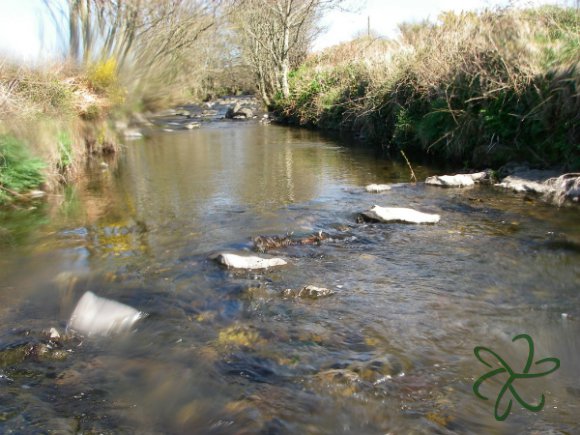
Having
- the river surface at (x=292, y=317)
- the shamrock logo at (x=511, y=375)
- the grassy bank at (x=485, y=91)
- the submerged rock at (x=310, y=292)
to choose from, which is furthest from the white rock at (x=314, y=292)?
the grassy bank at (x=485, y=91)

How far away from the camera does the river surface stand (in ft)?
10.1

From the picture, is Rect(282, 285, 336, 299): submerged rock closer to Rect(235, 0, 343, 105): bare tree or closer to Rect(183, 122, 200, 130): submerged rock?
Rect(183, 122, 200, 130): submerged rock

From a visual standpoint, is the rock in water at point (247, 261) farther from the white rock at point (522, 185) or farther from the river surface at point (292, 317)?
the white rock at point (522, 185)

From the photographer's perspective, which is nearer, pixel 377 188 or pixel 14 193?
pixel 14 193

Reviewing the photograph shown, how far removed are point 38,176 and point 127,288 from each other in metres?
4.50

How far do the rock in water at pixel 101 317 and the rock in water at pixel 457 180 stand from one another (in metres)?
6.39

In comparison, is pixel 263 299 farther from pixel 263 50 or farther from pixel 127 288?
pixel 263 50

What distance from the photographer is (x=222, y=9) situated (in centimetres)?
1355

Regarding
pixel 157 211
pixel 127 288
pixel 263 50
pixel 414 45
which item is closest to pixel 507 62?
pixel 414 45

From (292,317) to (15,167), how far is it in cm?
574

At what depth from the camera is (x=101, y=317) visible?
14.2 feet

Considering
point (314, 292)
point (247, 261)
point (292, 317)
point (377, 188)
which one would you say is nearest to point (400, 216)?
point (377, 188)

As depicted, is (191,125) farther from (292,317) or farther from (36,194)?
(292,317)

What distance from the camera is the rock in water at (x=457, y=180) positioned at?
29.9 ft
